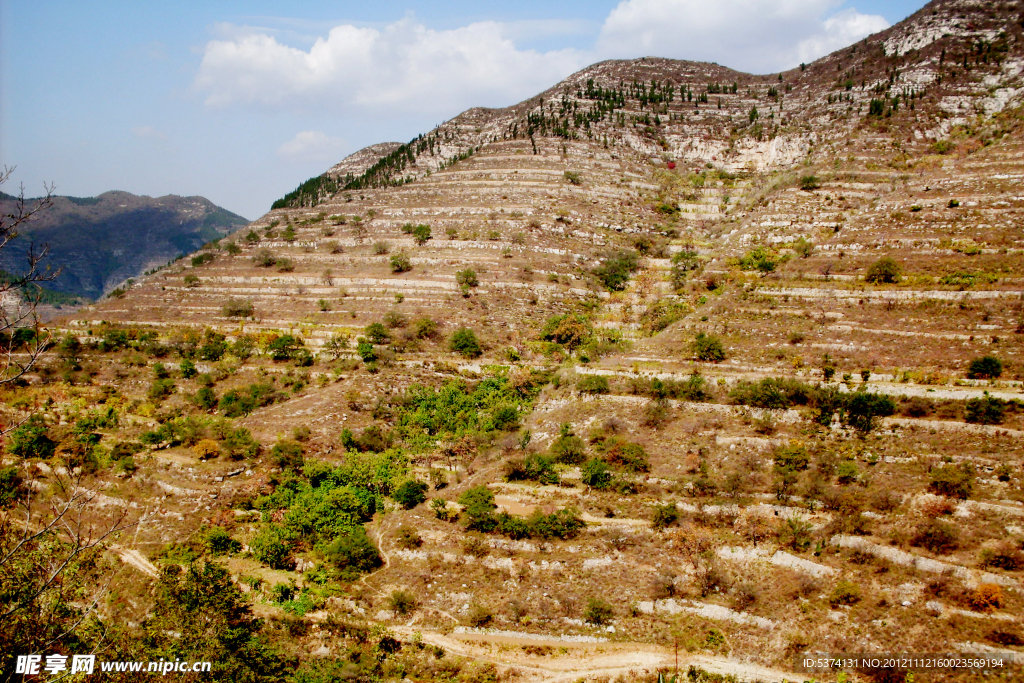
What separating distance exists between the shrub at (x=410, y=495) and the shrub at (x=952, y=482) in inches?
736

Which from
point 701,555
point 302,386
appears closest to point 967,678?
point 701,555

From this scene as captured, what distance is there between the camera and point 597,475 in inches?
911

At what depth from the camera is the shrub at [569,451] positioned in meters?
24.8

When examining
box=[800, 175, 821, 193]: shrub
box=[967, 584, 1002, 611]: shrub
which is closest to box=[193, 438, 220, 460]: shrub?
box=[967, 584, 1002, 611]: shrub

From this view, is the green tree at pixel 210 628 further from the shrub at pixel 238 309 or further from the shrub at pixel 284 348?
the shrub at pixel 238 309

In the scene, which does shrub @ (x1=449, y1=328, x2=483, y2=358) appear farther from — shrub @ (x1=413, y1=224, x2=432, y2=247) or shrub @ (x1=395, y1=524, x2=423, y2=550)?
shrub @ (x1=395, y1=524, x2=423, y2=550)

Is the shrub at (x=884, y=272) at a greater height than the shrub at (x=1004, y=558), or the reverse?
the shrub at (x=884, y=272)

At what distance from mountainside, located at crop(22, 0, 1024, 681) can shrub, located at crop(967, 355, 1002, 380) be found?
11 cm

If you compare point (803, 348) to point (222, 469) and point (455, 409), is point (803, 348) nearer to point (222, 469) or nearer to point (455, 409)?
point (455, 409)

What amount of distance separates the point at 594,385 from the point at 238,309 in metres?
27.9

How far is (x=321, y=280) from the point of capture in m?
45.8

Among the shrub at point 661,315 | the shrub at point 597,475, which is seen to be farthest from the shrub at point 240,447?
the shrub at point 661,315

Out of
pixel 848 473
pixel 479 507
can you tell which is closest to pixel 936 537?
pixel 848 473

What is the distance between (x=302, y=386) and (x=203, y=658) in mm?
19686
